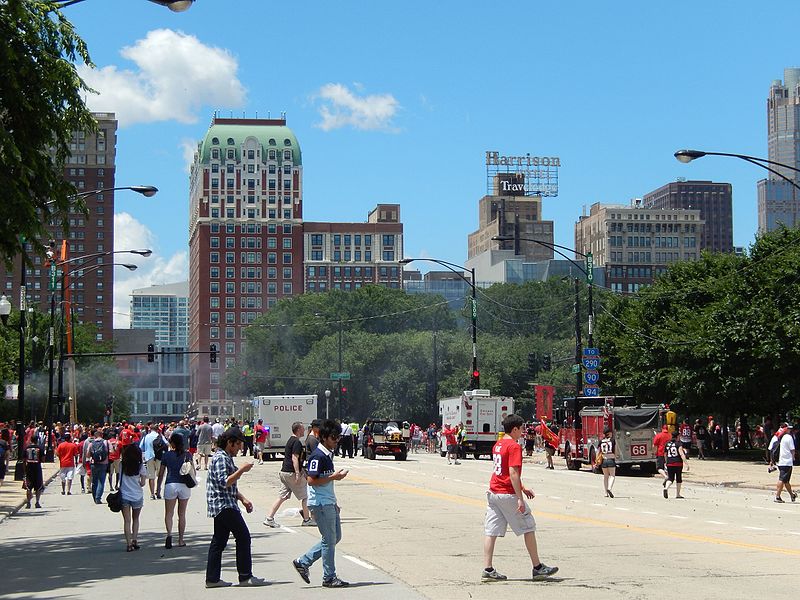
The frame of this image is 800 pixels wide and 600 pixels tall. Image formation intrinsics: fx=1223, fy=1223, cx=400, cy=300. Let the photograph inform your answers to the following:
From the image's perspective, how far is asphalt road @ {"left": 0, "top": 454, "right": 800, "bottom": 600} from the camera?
13242mm

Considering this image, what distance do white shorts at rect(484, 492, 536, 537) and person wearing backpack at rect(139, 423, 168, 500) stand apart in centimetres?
989

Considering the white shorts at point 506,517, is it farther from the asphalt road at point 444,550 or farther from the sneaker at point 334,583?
the sneaker at point 334,583

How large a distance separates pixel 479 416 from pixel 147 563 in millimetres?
43248

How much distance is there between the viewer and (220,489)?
13.5 meters

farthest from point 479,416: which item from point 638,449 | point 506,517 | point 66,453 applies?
point 506,517

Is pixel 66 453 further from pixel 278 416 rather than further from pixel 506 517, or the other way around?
pixel 278 416

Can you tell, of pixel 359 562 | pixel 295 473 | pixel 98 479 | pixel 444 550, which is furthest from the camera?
pixel 98 479

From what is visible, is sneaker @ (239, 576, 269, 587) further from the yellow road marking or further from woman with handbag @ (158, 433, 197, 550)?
the yellow road marking

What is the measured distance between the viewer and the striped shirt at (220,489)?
532 inches

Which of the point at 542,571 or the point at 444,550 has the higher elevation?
the point at 542,571

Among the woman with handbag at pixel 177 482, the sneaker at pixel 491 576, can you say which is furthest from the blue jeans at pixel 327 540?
the woman with handbag at pixel 177 482

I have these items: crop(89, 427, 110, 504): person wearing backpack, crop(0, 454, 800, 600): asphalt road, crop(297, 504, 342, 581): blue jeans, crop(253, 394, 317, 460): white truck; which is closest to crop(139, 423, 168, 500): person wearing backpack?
crop(89, 427, 110, 504): person wearing backpack

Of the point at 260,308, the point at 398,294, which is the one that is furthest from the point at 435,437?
the point at 260,308

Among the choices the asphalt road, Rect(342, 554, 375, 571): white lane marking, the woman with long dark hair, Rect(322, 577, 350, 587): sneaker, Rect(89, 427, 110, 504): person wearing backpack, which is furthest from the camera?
Rect(89, 427, 110, 504): person wearing backpack
